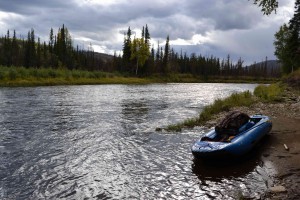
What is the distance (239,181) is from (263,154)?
3388 millimetres

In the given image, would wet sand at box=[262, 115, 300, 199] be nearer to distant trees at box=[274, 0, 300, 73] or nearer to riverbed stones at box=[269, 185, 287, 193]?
riverbed stones at box=[269, 185, 287, 193]

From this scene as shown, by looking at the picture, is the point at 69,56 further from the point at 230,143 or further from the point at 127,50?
the point at 230,143

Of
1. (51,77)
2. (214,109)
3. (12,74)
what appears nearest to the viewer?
(214,109)

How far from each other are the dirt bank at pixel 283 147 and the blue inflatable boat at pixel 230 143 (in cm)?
79

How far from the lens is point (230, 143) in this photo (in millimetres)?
11852

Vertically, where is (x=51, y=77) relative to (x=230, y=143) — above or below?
above

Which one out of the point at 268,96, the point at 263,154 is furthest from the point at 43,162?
the point at 268,96

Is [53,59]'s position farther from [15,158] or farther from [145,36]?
[15,158]

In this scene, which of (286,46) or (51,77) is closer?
(51,77)

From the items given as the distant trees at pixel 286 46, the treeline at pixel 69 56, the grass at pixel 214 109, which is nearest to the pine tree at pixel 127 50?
the treeline at pixel 69 56

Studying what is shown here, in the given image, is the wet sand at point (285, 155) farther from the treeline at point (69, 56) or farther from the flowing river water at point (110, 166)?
the treeline at point (69, 56)

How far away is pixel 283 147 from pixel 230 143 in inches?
131

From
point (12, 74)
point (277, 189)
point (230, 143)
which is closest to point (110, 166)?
point (230, 143)

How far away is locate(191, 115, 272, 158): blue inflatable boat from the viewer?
37.9ft
